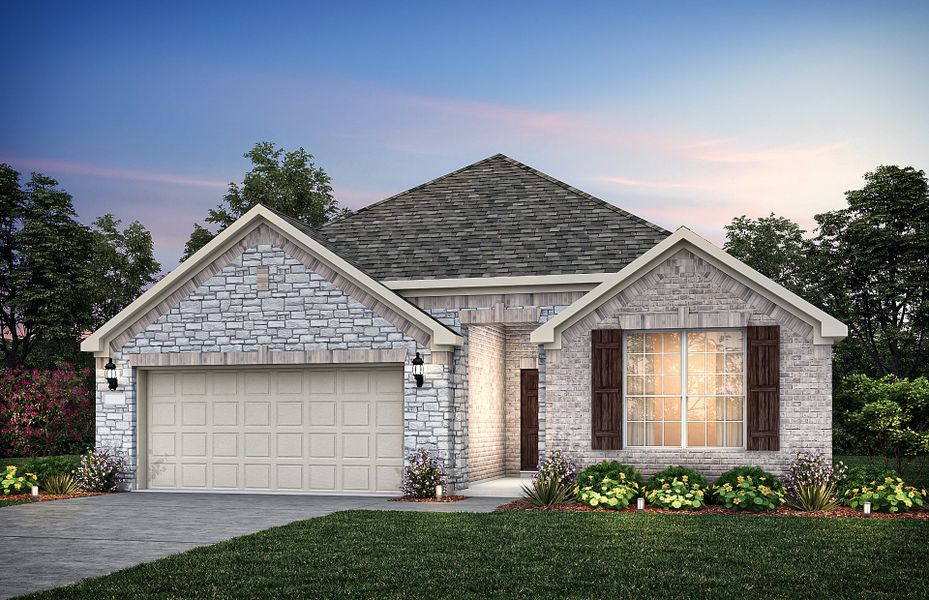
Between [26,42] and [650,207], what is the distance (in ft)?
64.2

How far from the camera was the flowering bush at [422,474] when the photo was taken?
1769 cm

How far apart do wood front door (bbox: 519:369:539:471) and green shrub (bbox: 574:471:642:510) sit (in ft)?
22.4

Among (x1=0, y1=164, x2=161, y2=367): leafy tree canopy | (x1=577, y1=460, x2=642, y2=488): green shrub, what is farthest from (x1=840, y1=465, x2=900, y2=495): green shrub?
(x1=0, y1=164, x2=161, y2=367): leafy tree canopy

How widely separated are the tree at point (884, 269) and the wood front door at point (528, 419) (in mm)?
Result: 15680

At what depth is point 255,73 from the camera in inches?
1033

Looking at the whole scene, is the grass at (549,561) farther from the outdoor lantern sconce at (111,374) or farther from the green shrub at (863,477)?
the outdoor lantern sconce at (111,374)

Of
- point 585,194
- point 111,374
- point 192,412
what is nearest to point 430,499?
point 192,412

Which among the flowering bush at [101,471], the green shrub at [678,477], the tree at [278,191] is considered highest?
the tree at [278,191]

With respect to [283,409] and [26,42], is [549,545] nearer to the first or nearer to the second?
[283,409]

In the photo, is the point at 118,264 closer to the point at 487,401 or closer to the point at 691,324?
the point at 487,401

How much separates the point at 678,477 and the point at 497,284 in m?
5.24

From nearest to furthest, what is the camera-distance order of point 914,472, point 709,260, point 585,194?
point 709,260 < point 914,472 < point 585,194

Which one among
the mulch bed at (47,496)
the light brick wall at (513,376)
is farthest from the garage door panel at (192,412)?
the light brick wall at (513,376)

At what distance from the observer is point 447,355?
1814 centimetres
